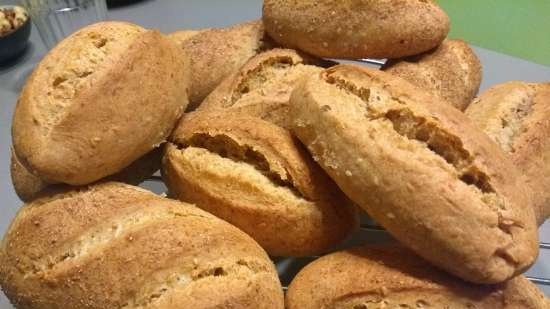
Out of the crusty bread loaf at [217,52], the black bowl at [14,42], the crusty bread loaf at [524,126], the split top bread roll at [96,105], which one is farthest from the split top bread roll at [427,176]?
the black bowl at [14,42]

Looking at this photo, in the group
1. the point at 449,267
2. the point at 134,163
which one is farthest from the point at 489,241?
the point at 134,163

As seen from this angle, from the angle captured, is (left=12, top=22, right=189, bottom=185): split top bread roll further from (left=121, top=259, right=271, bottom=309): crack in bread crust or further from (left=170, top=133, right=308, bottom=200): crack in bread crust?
(left=121, top=259, right=271, bottom=309): crack in bread crust

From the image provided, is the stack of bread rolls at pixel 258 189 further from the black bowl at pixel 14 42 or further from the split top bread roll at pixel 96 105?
the black bowl at pixel 14 42

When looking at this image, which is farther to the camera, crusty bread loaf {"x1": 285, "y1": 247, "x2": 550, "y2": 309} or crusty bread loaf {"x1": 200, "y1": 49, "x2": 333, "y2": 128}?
crusty bread loaf {"x1": 200, "y1": 49, "x2": 333, "y2": 128}

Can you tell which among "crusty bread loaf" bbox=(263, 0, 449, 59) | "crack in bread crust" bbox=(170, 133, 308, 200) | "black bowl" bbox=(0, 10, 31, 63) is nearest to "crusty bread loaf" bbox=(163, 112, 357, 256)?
"crack in bread crust" bbox=(170, 133, 308, 200)

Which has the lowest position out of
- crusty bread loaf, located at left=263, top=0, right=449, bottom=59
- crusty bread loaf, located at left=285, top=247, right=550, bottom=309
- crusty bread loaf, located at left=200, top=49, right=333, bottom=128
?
crusty bread loaf, located at left=285, top=247, right=550, bottom=309

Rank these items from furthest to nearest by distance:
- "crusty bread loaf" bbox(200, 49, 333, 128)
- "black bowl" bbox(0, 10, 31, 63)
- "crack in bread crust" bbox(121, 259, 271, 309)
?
"black bowl" bbox(0, 10, 31, 63) < "crusty bread loaf" bbox(200, 49, 333, 128) < "crack in bread crust" bbox(121, 259, 271, 309)

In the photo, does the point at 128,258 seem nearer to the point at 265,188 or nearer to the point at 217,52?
the point at 265,188
